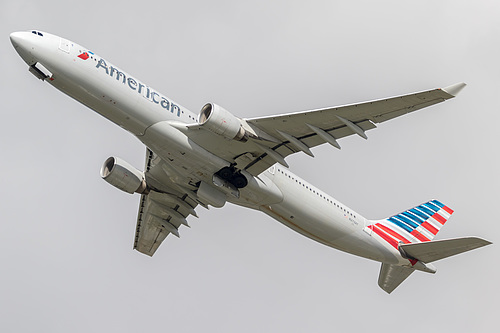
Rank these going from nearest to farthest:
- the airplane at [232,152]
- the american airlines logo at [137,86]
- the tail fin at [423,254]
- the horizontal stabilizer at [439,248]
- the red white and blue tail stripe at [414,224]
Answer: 1. the airplane at [232,152]
2. the american airlines logo at [137,86]
3. the horizontal stabilizer at [439,248]
4. the tail fin at [423,254]
5. the red white and blue tail stripe at [414,224]

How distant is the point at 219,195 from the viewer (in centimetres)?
3703

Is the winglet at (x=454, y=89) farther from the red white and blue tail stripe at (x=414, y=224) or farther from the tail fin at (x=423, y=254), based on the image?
the red white and blue tail stripe at (x=414, y=224)

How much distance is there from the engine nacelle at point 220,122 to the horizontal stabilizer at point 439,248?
1313 cm

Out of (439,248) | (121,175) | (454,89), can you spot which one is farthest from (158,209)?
(454,89)

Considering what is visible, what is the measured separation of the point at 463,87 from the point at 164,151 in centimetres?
1437

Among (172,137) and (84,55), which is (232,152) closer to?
(172,137)

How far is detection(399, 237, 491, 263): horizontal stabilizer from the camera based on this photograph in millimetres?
36500

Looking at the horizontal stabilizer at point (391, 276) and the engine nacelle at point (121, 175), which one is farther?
the horizontal stabilizer at point (391, 276)

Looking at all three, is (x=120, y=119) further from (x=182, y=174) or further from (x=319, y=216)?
(x=319, y=216)

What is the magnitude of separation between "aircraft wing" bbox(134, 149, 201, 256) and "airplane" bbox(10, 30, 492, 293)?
0.27 feet

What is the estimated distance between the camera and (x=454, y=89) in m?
28.5

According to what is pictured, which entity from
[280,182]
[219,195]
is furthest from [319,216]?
[219,195]

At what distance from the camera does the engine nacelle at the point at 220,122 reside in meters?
32.2

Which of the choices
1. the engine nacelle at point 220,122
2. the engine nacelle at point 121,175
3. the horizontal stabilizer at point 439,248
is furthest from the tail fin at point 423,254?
the engine nacelle at point 121,175
